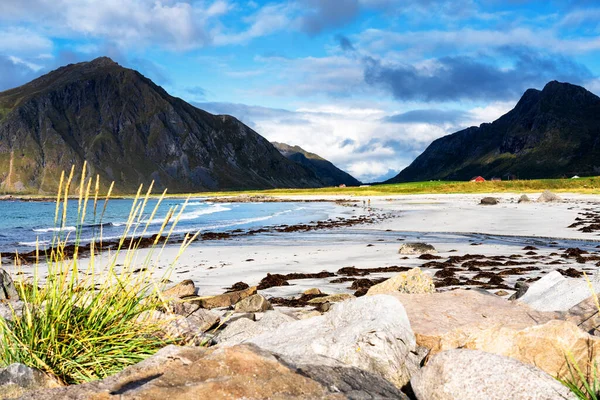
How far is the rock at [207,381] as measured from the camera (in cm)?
354

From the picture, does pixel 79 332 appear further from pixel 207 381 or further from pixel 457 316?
pixel 457 316

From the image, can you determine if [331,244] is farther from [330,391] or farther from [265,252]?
[330,391]

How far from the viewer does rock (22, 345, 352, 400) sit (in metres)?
3.54

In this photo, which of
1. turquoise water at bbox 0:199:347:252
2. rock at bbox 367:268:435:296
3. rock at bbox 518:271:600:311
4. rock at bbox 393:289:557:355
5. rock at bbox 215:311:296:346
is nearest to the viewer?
rock at bbox 393:289:557:355

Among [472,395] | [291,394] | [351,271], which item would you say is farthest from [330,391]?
[351,271]

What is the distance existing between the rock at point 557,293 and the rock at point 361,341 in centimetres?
350

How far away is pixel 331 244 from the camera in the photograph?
28.6 m

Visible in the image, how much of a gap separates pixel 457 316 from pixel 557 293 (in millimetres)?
3277

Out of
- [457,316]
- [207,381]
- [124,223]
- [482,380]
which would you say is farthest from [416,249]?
[124,223]

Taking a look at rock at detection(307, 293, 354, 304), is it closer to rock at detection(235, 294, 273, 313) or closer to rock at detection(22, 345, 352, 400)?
rock at detection(235, 294, 273, 313)

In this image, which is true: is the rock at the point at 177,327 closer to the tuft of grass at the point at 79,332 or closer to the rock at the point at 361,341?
the tuft of grass at the point at 79,332

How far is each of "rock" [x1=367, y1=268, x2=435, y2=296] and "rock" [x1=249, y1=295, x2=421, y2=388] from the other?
4.46 m

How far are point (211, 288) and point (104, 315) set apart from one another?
35.3ft

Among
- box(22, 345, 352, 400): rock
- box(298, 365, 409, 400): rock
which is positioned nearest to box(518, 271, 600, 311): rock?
box(298, 365, 409, 400): rock
